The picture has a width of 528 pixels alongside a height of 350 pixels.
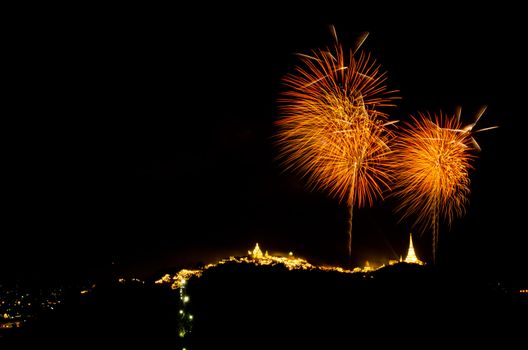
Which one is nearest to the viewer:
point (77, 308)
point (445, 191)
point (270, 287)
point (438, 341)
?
point (438, 341)

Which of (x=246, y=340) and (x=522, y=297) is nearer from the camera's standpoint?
(x=246, y=340)

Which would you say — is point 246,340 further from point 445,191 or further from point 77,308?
point 445,191

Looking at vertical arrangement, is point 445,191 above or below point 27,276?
above

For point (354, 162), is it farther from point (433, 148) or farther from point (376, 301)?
point (376, 301)

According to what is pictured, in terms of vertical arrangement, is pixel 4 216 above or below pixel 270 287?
above

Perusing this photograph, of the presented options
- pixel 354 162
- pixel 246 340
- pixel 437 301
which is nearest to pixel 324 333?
pixel 246 340

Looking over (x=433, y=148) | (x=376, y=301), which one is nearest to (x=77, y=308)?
(x=376, y=301)

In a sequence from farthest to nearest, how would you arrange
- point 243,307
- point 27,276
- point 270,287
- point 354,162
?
point 27,276
point 354,162
point 270,287
point 243,307

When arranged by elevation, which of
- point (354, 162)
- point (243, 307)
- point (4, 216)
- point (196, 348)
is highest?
point (354, 162)

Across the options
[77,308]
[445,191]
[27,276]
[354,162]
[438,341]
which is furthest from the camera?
→ [27,276]
